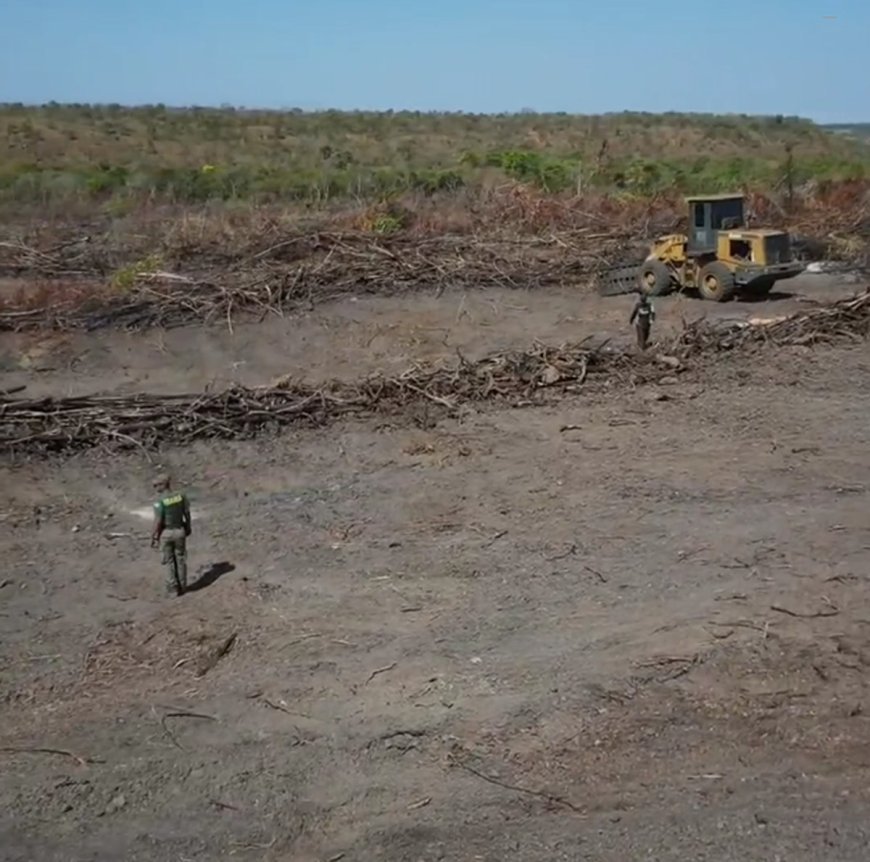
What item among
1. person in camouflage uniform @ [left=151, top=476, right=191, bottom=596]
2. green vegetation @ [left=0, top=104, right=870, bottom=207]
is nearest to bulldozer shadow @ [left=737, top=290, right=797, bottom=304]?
green vegetation @ [left=0, top=104, right=870, bottom=207]

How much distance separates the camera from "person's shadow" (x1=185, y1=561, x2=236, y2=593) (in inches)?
396

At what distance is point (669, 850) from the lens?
637 cm

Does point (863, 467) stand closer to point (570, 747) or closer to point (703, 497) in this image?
point (703, 497)

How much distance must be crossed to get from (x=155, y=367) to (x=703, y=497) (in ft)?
31.9

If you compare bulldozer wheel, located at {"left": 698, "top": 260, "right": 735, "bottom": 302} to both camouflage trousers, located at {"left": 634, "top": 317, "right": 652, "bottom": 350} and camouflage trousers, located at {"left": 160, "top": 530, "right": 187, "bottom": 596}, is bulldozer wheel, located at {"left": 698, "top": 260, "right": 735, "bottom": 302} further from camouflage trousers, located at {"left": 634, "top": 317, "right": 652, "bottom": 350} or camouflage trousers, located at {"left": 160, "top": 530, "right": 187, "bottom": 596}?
camouflage trousers, located at {"left": 160, "top": 530, "right": 187, "bottom": 596}

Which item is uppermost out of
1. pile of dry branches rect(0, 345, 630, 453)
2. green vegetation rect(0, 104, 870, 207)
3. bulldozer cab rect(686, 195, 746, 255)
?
green vegetation rect(0, 104, 870, 207)

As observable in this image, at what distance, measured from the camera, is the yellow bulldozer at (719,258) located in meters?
19.5

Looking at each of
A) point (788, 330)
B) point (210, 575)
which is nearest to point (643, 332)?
point (788, 330)

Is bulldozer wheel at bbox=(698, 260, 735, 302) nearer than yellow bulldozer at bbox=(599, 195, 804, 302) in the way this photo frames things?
No

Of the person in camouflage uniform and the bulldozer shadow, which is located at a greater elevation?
the bulldozer shadow

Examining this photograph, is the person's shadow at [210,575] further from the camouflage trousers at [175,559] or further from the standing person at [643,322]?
the standing person at [643,322]

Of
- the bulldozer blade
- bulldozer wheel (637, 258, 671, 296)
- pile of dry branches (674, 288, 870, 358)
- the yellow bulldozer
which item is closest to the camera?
pile of dry branches (674, 288, 870, 358)

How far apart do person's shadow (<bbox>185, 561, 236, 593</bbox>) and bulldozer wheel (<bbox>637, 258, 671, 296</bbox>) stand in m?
12.4

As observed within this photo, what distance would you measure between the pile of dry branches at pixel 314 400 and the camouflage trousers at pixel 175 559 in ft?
13.2
